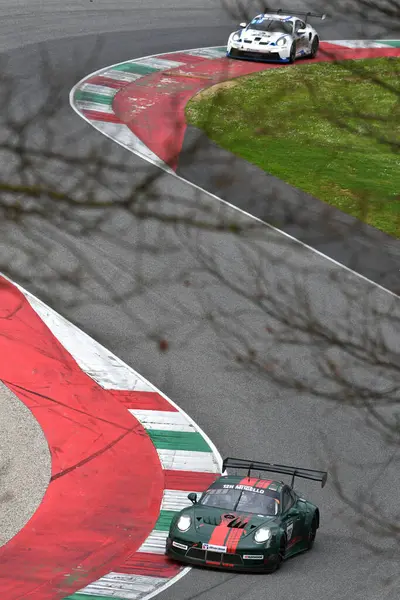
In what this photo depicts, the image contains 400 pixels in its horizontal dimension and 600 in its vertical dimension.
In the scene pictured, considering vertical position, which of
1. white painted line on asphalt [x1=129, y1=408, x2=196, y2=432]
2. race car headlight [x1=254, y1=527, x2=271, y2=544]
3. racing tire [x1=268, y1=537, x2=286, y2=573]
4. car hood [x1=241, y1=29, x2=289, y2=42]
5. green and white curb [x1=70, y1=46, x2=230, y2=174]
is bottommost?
white painted line on asphalt [x1=129, y1=408, x2=196, y2=432]

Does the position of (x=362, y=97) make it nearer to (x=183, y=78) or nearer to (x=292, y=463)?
(x=292, y=463)

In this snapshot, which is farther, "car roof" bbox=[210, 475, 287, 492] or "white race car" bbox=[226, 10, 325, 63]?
"white race car" bbox=[226, 10, 325, 63]

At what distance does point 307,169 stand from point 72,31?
13.4 meters

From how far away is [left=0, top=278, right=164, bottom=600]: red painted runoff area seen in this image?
44.7 feet

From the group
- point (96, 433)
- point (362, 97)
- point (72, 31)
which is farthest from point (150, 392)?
point (72, 31)

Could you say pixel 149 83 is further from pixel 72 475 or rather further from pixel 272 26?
pixel 72 475

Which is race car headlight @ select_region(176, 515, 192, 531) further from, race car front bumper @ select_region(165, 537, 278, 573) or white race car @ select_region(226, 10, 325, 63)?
white race car @ select_region(226, 10, 325, 63)

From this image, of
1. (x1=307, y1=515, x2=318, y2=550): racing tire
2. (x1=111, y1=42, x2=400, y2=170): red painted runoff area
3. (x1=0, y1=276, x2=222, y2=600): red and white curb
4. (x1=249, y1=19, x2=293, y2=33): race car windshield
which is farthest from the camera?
(x1=249, y1=19, x2=293, y2=33): race car windshield

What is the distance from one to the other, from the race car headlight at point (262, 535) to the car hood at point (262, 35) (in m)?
23.9

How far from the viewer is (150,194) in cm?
446

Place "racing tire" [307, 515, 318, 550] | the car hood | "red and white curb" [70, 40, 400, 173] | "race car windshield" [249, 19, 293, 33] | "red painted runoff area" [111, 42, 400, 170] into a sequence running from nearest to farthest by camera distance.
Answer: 1. "racing tire" [307, 515, 318, 550]
2. "red painted runoff area" [111, 42, 400, 170]
3. "red and white curb" [70, 40, 400, 173]
4. the car hood
5. "race car windshield" [249, 19, 293, 33]

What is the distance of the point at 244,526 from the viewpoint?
14031 mm

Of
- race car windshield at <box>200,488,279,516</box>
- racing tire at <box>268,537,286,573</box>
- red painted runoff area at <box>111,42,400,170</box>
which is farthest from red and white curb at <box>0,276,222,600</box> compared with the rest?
red painted runoff area at <box>111,42,400,170</box>

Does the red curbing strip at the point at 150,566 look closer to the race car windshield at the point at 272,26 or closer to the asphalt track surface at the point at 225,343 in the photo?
the asphalt track surface at the point at 225,343
